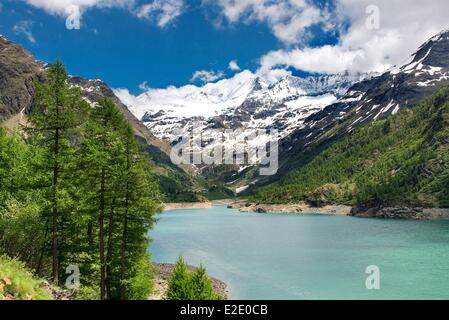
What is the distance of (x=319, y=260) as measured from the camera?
90.4 metres

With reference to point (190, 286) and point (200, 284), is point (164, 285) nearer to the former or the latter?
point (200, 284)

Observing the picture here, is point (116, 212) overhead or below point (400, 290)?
overhead

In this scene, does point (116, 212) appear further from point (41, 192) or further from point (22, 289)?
point (22, 289)

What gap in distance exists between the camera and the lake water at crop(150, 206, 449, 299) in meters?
62.2

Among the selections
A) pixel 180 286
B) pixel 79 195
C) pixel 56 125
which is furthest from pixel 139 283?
pixel 56 125

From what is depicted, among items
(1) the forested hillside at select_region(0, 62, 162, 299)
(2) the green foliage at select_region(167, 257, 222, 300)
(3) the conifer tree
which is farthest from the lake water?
(3) the conifer tree

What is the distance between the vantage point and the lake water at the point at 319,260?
62156 mm

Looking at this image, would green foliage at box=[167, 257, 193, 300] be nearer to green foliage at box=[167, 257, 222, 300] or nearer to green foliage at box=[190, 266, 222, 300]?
green foliage at box=[167, 257, 222, 300]

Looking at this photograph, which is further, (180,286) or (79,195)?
(79,195)

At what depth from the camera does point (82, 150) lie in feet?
119

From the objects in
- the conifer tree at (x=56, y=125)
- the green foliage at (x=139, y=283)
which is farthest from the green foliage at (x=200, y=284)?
the conifer tree at (x=56, y=125)
